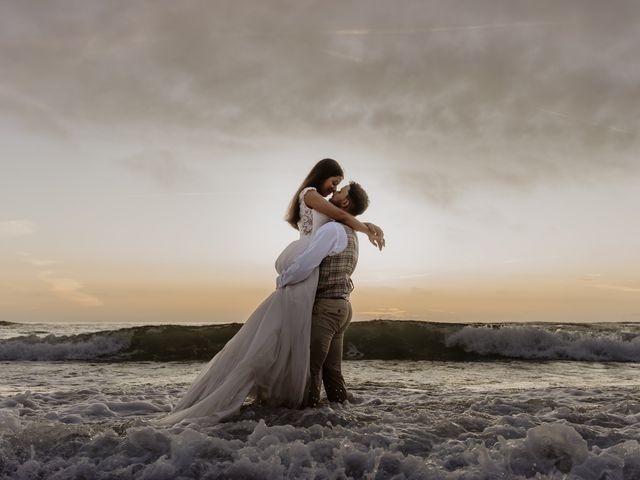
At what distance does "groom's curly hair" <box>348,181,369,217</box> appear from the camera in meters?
6.36

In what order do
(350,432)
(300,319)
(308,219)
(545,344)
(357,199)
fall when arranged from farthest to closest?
(545,344) → (357,199) → (308,219) → (300,319) → (350,432)

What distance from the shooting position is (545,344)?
1794 cm

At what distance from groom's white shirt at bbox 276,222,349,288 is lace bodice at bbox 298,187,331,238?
11cm

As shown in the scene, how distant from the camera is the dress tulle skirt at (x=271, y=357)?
563 cm

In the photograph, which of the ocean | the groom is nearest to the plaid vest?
the groom

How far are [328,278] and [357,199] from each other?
3.19 ft

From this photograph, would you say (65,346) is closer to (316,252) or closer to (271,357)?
(271,357)

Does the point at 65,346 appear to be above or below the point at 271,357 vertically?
below

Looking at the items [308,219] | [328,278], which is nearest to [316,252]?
[328,278]

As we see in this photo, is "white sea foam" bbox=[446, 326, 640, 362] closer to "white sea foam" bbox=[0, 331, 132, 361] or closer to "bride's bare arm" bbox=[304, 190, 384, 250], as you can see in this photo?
"white sea foam" bbox=[0, 331, 132, 361]

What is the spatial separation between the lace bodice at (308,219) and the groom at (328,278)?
5.5 inches

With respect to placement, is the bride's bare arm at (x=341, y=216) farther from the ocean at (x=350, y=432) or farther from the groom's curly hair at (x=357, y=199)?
the ocean at (x=350, y=432)

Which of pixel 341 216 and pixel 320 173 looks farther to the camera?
pixel 320 173

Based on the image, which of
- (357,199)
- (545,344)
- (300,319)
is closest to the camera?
(300,319)
